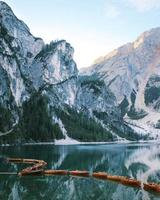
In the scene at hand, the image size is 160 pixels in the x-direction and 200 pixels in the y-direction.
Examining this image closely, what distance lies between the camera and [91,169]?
139125 millimetres

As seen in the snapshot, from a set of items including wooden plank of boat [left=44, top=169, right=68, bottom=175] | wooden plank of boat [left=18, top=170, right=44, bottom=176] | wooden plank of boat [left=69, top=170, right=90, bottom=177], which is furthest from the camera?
wooden plank of boat [left=44, top=169, right=68, bottom=175]

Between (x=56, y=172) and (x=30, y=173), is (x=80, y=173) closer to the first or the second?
(x=56, y=172)

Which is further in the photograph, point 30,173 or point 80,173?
point 80,173

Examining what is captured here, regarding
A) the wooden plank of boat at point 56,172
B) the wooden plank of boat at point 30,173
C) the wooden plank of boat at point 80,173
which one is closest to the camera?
the wooden plank of boat at point 30,173

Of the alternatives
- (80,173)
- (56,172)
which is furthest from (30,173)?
(80,173)

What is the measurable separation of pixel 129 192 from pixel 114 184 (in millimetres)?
12631

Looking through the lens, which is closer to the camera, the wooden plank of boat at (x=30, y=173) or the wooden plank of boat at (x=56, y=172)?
the wooden plank of boat at (x=30, y=173)

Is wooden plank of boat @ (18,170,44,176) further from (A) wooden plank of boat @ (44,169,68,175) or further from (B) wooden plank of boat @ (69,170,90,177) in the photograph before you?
(B) wooden plank of boat @ (69,170,90,177)

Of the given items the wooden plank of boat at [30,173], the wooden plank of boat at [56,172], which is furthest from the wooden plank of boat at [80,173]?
the wooden plank of boat at [30,173]

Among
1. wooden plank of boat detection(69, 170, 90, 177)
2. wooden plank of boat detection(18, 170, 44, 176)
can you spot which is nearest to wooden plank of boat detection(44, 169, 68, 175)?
wooden plank of boat detection(69, 170, 90, 177)

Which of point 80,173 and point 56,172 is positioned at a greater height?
point 56,172

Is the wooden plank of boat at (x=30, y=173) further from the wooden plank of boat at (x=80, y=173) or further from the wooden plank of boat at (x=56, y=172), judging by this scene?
the wooden plank of boat at (x=80, y=173)

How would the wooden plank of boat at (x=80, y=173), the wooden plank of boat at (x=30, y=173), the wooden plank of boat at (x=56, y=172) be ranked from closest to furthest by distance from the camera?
1. the wooden plank of boat at (x=30, y=173)
2. the wooden plank of boat at (x=80, y=173)
3. the wooden plank of boat at (x=56, y=172)

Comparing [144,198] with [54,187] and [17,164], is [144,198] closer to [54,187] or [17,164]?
[54,187]
